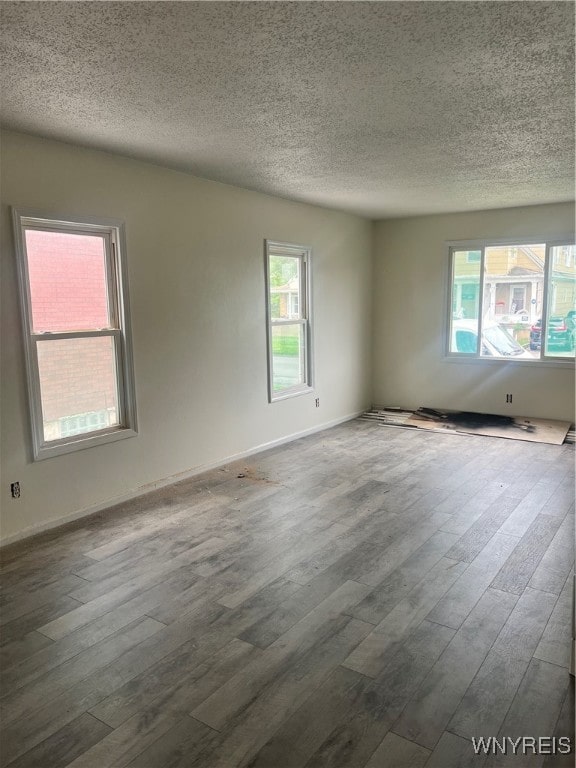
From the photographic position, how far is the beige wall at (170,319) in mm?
3424

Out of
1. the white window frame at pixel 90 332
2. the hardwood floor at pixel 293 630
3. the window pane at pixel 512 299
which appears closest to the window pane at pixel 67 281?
the white window frame at pixel 90 332

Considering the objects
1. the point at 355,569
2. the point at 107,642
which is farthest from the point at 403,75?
the point at 107,642

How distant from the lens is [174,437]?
457 centimetres

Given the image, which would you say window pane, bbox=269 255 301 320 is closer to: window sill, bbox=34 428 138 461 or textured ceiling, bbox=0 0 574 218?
textured ceiling, bbox=0 0 574 218

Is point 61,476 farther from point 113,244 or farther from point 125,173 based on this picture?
point 125,173

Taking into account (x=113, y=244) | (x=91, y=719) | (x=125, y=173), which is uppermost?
(x=125, y=173)

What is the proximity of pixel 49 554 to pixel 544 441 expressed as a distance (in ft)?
16.1

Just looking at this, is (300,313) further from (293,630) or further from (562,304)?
(293,630)

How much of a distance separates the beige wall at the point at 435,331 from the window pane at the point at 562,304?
0.23 metres

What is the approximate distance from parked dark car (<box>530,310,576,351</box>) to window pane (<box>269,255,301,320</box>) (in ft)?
9.45

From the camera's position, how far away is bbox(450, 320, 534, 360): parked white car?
6.61 m

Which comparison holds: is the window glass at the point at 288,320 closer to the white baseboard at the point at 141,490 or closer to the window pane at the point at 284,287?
the window pane at the point at 284,287

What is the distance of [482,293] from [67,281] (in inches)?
195

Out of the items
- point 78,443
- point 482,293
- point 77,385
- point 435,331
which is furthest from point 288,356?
point 78,443
